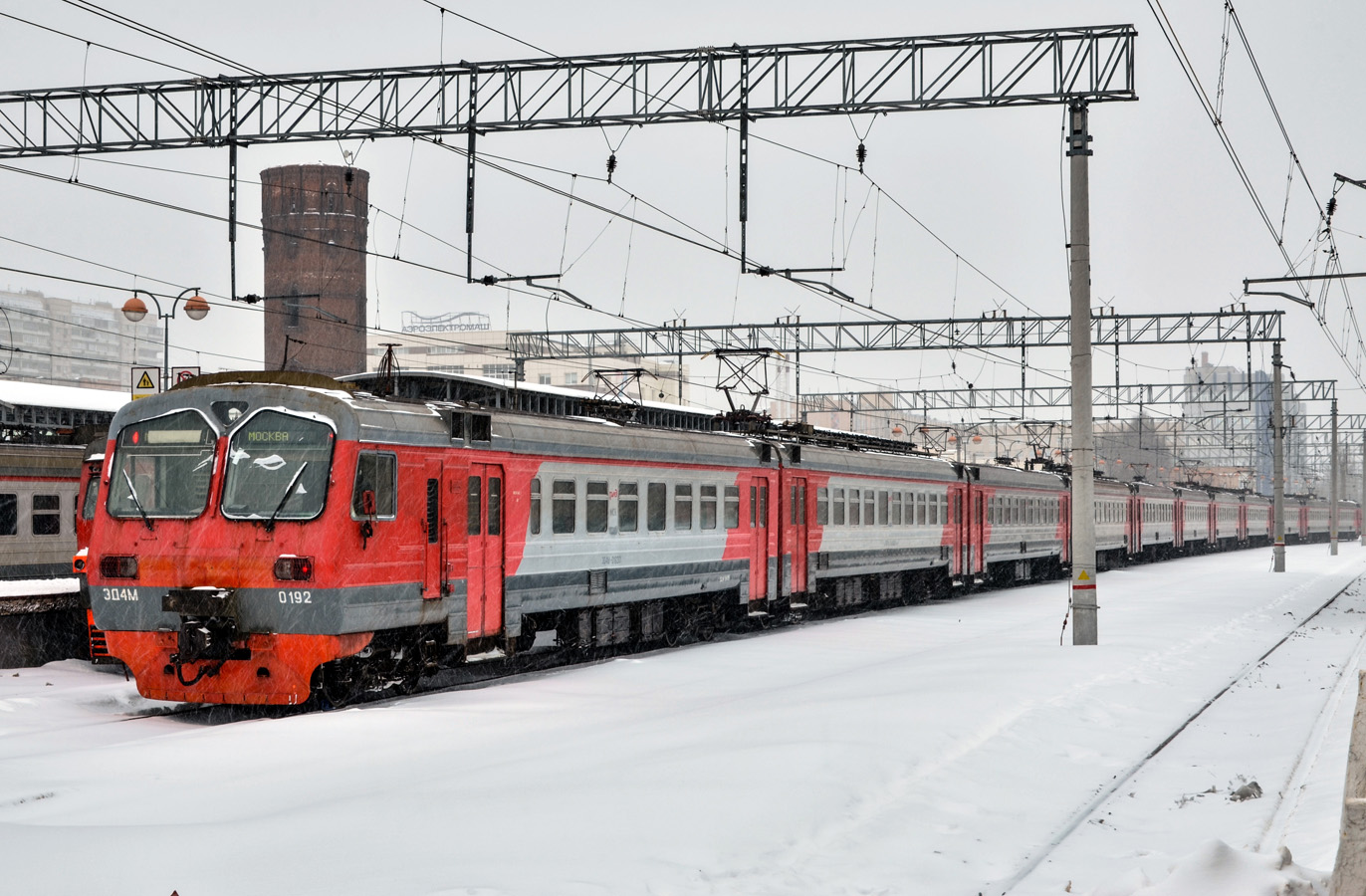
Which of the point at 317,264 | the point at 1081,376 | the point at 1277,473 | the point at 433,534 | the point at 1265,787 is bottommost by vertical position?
the point at 1265,787

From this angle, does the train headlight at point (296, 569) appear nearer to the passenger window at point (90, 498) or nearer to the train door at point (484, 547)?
the train door at point (484, 547)

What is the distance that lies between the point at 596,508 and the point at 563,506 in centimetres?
88

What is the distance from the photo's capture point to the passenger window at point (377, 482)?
13.1 metres

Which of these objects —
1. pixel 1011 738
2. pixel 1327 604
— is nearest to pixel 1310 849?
pixel 1011 738

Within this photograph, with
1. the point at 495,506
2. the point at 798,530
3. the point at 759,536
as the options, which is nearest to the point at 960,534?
the point at 798,530

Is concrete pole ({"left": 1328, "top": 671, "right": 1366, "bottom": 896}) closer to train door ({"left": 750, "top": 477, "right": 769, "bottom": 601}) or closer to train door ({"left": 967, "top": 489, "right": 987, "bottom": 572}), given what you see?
train door ({"left": 750, "top": 477, "right": 769, "bottom": 601})

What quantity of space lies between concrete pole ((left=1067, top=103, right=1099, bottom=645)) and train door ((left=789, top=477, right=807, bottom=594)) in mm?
6080

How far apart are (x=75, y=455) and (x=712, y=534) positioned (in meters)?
9.51

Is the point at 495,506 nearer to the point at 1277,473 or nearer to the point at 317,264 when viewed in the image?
the point at 1277,473

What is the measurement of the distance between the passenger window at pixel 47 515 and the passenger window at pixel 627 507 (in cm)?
874

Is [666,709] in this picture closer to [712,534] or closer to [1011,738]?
[1011,738]

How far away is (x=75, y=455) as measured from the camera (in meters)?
20.9

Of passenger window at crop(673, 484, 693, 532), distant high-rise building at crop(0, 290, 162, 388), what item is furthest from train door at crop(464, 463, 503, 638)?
distant high-rise building at crop(0, 290, 162, 388)

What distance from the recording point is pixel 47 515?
68.0 feet
